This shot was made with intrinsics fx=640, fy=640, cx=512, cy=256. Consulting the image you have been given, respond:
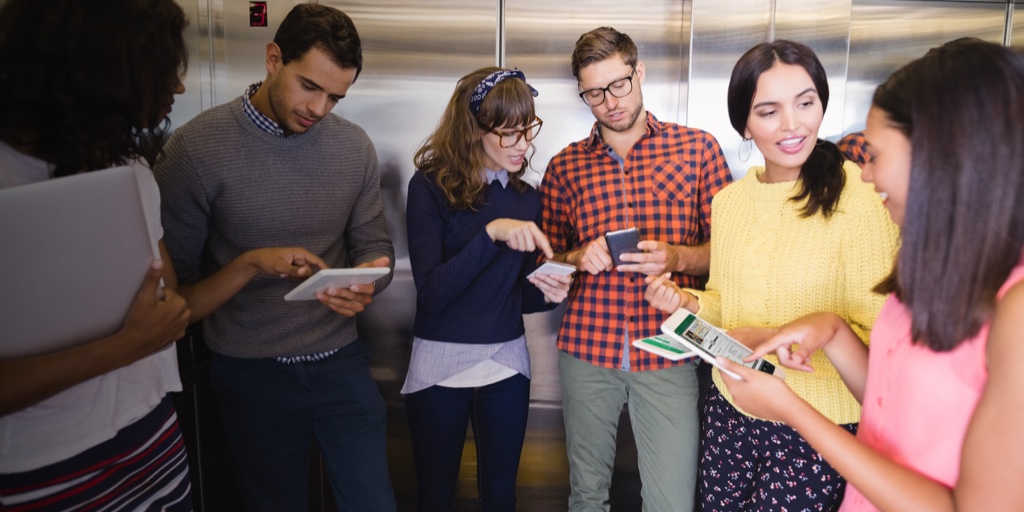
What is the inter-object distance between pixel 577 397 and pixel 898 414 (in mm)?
1457

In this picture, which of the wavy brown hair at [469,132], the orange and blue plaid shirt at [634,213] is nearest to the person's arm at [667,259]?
the orange and blue plaid shirt at [634,213]

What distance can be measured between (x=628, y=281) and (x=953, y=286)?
4.84 ft

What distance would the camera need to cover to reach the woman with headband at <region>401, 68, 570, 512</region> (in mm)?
2379

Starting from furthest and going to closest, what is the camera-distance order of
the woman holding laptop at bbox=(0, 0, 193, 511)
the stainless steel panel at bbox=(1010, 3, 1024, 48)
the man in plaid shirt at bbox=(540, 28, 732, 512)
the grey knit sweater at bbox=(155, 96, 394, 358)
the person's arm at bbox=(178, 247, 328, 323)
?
the stainless steel panel at bbox=(1010, 3, 1024, 48) < the man in plaid shirt at bbox=(540, 28, 732, 512) < the grey knit sweater at bbox=(155, 96, 394, 358) < the person's arm at bbox=(178, 247, 328, 323) < the woman holding laptop at bbox=(0, 0, 193, 511)

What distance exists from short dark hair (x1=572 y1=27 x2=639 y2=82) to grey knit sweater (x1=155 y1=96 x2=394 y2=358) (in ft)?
3.35

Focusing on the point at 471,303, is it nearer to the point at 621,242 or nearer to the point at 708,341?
the point at 621,242

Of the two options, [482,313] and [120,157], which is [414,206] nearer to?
[482,313]

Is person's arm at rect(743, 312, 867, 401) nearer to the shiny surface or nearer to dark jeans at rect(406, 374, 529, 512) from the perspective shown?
dark jeans at rect(406, 374, 529, 512)

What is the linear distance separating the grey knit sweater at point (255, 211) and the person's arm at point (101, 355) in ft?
2.36

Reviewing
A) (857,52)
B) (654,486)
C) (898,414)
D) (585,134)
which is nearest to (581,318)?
(654,486)

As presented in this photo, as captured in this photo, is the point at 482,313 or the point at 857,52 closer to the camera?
the point at 482,313

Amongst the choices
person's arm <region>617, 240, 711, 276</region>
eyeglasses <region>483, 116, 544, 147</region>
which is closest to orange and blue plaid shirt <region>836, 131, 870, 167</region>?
person's arm <region>617, 240, 711, 276</region>

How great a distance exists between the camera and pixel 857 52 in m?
3.26

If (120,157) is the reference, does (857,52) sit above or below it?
above
